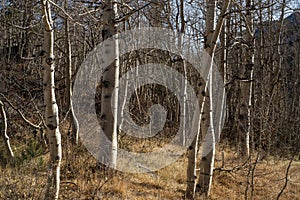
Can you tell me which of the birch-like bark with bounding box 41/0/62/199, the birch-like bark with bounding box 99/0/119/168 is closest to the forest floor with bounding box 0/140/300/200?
the birch-like bark with bounding box 41/0/62/199

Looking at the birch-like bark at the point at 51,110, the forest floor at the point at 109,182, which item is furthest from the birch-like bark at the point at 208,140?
the birch-like bark at the point at 51,110

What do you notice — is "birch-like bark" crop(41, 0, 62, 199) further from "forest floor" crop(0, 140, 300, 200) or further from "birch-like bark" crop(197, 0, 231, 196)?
"birch-like bark" crop(197, 0, 231, 196)

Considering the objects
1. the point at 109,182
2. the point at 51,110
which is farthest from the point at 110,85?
the point at 51,110

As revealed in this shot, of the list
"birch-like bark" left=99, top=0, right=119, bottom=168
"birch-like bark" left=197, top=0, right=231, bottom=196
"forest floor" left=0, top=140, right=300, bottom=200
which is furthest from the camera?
"birch-like bark" left=99, top=0, right=119, bottom=168

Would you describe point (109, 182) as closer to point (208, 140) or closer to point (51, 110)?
point (208, 140)

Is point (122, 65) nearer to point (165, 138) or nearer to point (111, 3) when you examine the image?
point (165, 138)

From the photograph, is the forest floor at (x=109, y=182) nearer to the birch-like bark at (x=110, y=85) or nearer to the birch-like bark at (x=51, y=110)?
the birch-like bark at (x=51, y=110)

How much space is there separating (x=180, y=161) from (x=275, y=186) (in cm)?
231

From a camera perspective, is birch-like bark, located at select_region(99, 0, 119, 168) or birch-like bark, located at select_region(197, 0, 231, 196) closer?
birch-like bark, located at select_region(197, 0, 231, 196)

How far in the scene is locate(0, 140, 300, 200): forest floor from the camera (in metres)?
4.20

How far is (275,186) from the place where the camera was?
630 cm

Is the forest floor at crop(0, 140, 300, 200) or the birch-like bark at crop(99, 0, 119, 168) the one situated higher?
the birch-like bark at crop(99, 0, 119, 168)

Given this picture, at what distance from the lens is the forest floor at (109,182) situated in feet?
13.8

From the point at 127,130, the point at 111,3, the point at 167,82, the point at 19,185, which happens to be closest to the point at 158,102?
the point at 167,82
